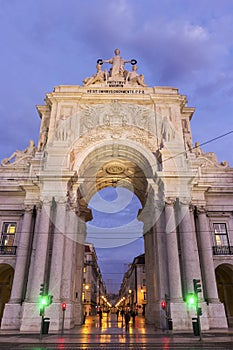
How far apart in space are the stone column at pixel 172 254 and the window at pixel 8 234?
41.5 ft

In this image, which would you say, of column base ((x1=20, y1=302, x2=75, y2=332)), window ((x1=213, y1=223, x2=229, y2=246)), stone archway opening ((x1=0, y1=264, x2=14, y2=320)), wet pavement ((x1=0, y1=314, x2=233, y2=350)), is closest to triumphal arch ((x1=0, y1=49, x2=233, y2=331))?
column base ((x1=20, y1=302, x2=75, y2=332))

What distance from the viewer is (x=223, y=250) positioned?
894 inches

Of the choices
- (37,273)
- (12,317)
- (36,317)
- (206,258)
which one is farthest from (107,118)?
(12,317)

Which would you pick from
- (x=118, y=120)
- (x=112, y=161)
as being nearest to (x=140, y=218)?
(x=112, y=161)

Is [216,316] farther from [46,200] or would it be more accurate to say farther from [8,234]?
[8,234]

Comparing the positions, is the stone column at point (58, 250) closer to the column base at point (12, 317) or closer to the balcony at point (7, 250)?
the column base at point (12, 317)

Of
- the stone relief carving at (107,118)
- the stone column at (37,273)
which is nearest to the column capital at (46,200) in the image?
the stone column at (37,273)

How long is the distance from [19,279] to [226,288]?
58.9ft

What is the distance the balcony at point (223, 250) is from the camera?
74.0ft

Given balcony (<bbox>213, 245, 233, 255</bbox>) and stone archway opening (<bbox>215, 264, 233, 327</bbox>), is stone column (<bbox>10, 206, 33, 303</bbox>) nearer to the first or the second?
balcony (<bbox>213, 245, 233, 255</bbox>)

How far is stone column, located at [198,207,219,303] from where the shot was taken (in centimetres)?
2024

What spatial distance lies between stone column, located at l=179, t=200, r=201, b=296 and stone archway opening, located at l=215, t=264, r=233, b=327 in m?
5.66

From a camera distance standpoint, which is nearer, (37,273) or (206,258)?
(37,273)

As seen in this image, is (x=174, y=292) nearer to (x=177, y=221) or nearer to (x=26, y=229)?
(x=177, y=221)
